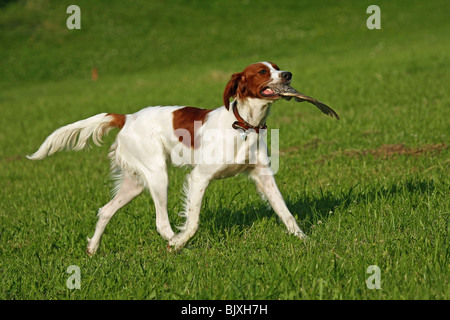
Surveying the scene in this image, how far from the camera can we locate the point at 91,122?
5.47 meters

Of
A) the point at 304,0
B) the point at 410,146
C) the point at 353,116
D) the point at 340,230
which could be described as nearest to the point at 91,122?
the point at 340,230

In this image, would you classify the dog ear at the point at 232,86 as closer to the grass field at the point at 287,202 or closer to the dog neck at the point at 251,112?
the dog neck at the point at 251,112

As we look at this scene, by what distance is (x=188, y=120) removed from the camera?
5070 millimetres

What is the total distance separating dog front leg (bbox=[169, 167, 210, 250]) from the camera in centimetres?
478

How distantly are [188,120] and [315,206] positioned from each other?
1.57 metres

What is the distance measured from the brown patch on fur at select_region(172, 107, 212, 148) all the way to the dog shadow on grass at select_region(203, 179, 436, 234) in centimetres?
81

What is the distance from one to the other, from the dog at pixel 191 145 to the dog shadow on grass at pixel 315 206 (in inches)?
17.0

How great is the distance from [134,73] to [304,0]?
44.8ft

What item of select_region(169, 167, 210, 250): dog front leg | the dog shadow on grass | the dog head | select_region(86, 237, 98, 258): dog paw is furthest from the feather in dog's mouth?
select_region(86, 237, 98, 258): dog paw

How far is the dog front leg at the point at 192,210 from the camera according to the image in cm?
478

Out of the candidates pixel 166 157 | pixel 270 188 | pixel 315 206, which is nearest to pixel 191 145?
pixel 166 157

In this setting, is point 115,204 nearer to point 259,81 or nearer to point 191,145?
point 191,145

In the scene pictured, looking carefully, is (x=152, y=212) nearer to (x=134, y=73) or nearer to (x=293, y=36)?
(x=134, y=73)

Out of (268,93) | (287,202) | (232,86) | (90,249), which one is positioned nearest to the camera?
(268,93)
